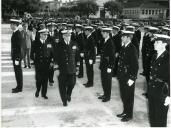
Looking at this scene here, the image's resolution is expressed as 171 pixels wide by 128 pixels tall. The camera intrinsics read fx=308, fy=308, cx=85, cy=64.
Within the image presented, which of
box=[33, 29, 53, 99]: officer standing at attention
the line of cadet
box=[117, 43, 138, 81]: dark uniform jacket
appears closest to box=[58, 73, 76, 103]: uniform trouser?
the line of cadet

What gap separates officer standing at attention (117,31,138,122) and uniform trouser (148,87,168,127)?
111 centimetres

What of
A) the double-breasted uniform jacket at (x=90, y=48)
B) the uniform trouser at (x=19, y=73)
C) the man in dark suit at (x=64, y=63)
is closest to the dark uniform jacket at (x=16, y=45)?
the uniform trouser at (x=19, y=73)

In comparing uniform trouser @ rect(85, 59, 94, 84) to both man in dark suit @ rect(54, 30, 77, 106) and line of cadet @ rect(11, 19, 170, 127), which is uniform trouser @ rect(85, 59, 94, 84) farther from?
man in dark suit @ rect(54, 30, 77, 106)

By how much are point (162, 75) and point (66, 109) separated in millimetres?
3101

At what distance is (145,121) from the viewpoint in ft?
22.8

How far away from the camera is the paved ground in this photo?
671 cm

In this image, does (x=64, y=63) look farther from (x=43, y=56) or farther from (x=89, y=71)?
(x=89, y=71)

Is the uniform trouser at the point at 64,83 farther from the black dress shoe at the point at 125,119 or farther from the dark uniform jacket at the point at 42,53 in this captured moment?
the black dress shoe at the point at 125,119

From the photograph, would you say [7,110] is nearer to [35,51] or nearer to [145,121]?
[35,51]

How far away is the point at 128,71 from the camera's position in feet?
21.9

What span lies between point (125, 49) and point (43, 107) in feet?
8.58

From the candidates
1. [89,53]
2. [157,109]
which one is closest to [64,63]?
[89,53]

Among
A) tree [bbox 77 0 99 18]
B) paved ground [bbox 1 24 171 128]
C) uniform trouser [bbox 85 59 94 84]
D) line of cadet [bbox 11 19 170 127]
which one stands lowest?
paved ground [bbox 1 24 171 128]

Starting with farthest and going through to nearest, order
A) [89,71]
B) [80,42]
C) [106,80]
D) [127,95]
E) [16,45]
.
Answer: [80,42]
[89,71]
[16,45]
[106,80]
[127,95]
